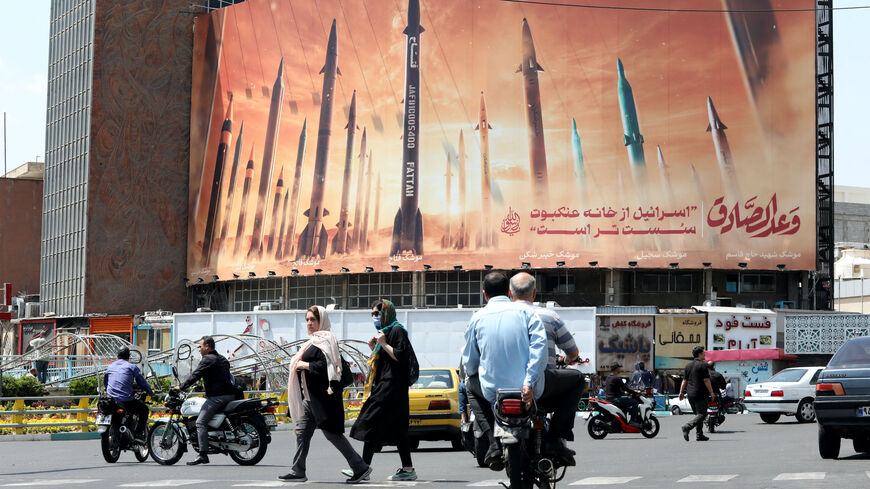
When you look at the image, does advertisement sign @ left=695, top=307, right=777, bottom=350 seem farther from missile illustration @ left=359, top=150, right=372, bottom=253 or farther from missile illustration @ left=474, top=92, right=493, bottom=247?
missile illustration @ left=359, top=150, right=372, bottom=253

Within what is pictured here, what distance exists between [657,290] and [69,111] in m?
34.8

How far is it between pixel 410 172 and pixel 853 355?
44.6 metres

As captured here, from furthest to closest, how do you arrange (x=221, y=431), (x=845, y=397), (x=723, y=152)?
(x=723, y=152), (x=221, y=431), (x=845, y=397)

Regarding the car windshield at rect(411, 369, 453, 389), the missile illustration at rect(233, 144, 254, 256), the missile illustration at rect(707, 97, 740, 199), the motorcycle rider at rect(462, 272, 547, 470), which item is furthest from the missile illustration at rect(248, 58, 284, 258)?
the motorcycle rider at rect(462, 272, 547, 470)

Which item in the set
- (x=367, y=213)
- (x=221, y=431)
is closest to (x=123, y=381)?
(x=221, y=431)

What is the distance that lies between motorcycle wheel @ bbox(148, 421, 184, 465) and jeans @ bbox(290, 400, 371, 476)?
319cm

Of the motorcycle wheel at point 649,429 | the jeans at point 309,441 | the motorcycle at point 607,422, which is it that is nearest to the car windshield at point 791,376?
the motorcycle wheel at point 649,429

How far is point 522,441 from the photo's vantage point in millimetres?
8312

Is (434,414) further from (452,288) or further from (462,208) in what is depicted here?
(452,288)

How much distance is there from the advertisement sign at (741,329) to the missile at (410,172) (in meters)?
14.9

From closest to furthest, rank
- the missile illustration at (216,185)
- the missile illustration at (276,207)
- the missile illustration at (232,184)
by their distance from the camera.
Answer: the missile illustration at (276,207) < the missile illustration at (232,184) < the missile illustration at (216,185)

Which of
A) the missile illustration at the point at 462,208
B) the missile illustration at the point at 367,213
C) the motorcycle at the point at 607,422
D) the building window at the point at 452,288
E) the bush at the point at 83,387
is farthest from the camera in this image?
the missile illustration at the point at 367,213

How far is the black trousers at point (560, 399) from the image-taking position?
849 centimetres

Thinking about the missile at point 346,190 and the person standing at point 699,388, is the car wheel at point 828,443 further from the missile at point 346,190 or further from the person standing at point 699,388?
the missile at point 346,190
